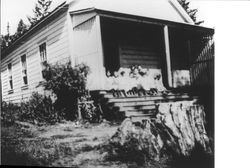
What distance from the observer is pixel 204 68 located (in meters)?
4.17

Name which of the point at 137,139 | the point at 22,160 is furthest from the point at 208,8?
the point at 22,160

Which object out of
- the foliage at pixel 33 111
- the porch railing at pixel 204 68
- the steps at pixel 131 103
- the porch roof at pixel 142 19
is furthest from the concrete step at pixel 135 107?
the porch roof at pixel 142 19

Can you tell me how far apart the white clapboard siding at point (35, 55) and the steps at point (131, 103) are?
0.79 m

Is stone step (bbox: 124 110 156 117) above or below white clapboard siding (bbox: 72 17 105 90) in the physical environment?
below

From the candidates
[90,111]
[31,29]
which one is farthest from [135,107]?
[31,29]

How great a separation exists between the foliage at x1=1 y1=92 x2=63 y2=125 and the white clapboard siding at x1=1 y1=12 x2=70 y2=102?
0.34 feet

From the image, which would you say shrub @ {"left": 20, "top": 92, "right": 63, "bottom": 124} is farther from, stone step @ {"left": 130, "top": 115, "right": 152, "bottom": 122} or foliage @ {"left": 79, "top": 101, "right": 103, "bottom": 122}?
stone step @ {"left": 130, "top": 115, "right": 152, "bottom": 122}

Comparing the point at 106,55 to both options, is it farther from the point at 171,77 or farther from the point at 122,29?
the point at 171,77

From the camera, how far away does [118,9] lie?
4.68 m

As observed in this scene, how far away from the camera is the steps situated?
425 cm

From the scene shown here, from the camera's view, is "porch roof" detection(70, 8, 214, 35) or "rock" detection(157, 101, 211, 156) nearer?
"rock" detection(157, 101, 211, 156)

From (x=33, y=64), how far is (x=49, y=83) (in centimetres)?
65

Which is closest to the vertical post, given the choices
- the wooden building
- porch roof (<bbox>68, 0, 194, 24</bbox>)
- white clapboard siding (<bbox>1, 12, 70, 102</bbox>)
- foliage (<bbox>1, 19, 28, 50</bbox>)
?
the wooden building

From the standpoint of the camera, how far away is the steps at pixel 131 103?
4.25 meters
